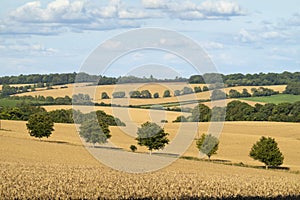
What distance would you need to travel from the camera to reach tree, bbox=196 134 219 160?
63.4 meters

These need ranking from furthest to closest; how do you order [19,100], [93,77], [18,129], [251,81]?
[251,81] → [19,100] → [18,129] → [93,77]

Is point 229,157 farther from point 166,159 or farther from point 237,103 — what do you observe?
point 237,103

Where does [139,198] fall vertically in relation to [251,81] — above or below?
below

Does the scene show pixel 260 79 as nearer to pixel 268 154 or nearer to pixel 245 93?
pixel 245 93

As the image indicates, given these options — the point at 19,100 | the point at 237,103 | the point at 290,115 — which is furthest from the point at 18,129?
the point at 290,115

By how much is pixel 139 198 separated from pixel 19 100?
317 ft

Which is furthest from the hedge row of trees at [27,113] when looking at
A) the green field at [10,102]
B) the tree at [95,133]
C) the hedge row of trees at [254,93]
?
the tree at [95,133]

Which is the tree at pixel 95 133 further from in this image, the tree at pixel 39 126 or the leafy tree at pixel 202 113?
the tree at pixel 39 126

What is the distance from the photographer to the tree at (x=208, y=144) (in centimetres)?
6341

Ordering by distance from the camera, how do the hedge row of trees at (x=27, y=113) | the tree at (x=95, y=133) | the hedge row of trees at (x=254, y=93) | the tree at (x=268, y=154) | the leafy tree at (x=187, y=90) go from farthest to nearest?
the hedge row of trees at (x=254, y=93) → the hedge row of trees at (x=27, y=113) → the tree at (x=268, y=154) → the tree at (x=95, y=133) → the leafy tree at (x=187, y=90)

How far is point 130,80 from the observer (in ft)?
97.8

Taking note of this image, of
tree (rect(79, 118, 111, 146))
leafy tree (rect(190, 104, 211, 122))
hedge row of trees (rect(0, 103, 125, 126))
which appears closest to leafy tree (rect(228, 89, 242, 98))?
hedge row of trees (rect(0, 103, 125, 126))

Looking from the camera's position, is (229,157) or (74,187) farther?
(229,157)

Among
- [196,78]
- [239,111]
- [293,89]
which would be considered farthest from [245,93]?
[196,78]
